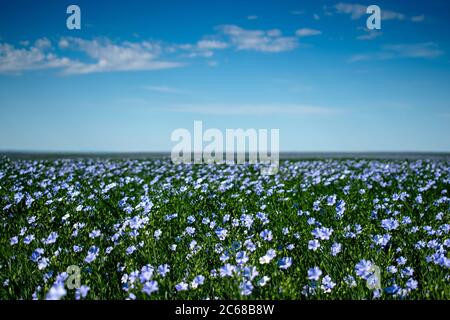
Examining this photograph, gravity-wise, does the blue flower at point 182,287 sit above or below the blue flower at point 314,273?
below

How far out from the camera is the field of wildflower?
129 inches

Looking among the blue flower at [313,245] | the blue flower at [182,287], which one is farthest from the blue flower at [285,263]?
the blue flower at [182,287]

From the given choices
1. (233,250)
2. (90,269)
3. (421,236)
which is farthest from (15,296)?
(421,236)

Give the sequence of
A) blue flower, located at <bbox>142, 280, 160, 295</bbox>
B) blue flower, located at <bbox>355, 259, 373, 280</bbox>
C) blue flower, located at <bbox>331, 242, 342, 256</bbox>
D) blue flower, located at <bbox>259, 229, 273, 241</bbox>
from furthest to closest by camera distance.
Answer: blue flower, located at <bbox>259, 229, 273, 241</bbox>
blue flower, located at <bbox>331, 242, 342, 256</bbox>
blue flower, located at <bbox>355, 259, 373, 280</bbox>
blue flower, located at <bbox>142, 280, 160, 295</bbox>

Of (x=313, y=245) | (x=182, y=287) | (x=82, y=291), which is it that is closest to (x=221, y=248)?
(x=313, y=245)

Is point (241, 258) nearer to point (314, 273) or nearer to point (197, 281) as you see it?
point (197, 281)

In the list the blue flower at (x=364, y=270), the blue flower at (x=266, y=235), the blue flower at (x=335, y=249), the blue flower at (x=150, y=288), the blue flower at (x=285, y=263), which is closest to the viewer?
the blue flower at (x=150, y=288)

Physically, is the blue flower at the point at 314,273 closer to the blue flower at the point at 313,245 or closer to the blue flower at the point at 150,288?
the blue flower at the point at 313,245

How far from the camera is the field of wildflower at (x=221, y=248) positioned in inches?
129

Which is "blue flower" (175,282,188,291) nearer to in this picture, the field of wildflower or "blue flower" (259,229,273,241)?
the field of wildflower

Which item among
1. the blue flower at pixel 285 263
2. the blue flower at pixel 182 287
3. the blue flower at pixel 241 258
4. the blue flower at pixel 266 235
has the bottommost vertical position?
the blue flower at pixel 182 287

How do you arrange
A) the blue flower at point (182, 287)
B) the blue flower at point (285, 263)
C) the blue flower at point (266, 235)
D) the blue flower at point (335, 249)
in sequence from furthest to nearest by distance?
the blue flower at point (266, 235), the blue flower at point (335, 249), the blue flower at point (285, 263), the blue flower at point (182, 287)

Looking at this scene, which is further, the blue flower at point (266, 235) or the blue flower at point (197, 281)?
the blue flower at point (266, 235)

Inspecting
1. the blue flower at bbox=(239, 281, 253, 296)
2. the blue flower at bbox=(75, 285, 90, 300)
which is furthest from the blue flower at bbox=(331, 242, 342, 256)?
the blue flower at bbox=(75, 285, 90, 300)
